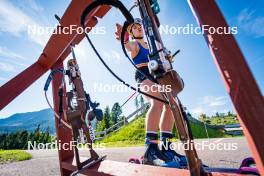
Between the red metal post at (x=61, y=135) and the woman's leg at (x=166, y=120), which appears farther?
the red metal post at (x=61, y=135)

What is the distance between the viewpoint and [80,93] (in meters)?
2.33

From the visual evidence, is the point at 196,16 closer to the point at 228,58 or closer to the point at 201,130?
the point at 228,58

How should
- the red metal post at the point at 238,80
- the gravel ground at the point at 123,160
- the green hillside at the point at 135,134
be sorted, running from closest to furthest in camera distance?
the red metal post at the point at 238,80 < the gravel ground at the point at 123,160 < the green hillside at the point at 135,134

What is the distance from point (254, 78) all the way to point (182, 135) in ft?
1.22

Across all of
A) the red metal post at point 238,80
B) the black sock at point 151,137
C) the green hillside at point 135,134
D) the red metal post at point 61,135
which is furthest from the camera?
the green hillside at point 135,134

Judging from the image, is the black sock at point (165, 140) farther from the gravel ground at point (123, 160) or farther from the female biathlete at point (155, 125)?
the gravel ground at point (123, 160)

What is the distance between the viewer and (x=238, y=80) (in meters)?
0.67

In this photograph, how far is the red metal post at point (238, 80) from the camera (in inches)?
24.7

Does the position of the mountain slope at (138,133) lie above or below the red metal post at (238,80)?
above

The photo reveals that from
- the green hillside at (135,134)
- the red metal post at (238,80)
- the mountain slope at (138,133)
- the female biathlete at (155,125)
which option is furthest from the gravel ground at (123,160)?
the mountain slope at (138,133)

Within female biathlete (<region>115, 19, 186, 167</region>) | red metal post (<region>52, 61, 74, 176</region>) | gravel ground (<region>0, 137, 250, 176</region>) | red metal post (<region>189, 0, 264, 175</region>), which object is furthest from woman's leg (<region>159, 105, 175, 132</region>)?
gravel ground (<region>0, 137, 250, 176</region>)

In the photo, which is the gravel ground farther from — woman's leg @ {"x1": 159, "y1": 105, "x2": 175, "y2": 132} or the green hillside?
the green hillside

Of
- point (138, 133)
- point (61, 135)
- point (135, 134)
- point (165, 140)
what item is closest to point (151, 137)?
point (165, 140)

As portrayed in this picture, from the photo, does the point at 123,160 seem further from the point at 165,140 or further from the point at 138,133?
the point at 138,133
